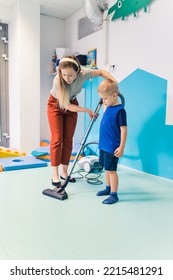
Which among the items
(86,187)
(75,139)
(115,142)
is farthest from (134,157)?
(75,139)

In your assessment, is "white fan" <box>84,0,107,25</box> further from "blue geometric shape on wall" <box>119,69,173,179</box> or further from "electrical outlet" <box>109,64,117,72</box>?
"blue geometric shape on wall" <box>119,69,173,179</box>

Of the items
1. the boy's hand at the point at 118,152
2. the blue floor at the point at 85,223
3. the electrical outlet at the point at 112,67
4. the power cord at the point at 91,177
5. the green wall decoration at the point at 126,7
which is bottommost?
the blue floor at the point at 85,223

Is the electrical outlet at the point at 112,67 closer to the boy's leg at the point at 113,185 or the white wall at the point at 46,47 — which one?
the white wall at the point at 46,47

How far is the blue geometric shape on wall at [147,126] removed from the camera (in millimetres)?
2305

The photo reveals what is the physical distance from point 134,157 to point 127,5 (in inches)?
63.5

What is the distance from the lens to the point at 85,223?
1389mm

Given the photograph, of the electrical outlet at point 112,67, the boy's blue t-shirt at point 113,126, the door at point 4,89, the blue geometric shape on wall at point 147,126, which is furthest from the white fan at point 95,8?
the boy's blue t-shirt at point 113,126

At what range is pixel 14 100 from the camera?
3828 mm

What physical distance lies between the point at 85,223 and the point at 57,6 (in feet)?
11.0

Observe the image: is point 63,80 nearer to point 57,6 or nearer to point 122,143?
point 122,143

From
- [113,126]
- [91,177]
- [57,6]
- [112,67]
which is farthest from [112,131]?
[57,6]

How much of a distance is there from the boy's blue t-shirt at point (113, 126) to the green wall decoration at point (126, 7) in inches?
52.7

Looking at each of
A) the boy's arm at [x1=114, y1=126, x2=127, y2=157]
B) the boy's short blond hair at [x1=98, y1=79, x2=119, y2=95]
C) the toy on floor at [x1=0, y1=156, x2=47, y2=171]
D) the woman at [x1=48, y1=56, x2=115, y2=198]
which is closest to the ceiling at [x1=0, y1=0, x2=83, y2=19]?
the woman at [x1=48, y1=56, x2=115, y2=198]
